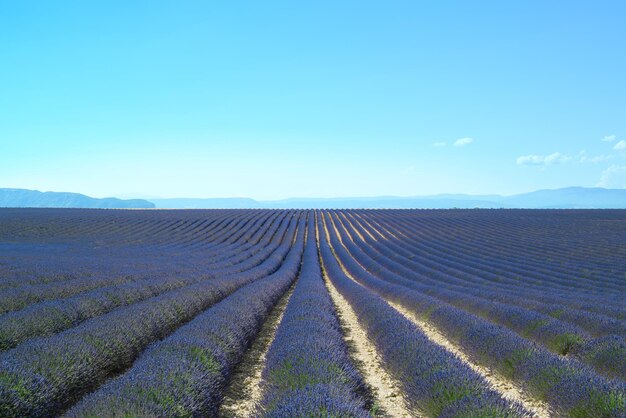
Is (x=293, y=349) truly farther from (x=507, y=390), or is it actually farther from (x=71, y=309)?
(x=71, y=309)

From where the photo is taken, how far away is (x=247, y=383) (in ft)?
18.2

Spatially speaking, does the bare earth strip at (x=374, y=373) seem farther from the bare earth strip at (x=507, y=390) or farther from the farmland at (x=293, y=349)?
the bare earth strip at (x=507, y=390)

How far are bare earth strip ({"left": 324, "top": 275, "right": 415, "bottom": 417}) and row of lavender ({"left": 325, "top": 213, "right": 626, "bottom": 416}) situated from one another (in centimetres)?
145

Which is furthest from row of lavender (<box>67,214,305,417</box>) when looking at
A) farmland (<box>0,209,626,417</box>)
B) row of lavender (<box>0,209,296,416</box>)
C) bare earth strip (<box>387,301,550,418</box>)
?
bare earth strip (<box>387,301,550,418</box>)

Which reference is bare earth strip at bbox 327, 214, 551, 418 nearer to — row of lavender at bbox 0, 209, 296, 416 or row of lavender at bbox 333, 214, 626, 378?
row of lavender at bbox 333, 214, 626, 378

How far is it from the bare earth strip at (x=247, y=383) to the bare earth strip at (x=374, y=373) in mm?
1331

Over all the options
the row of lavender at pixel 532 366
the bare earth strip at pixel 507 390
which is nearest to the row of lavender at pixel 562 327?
the row of lavender at pixel 532 366

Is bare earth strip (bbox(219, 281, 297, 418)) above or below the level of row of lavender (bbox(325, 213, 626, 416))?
below

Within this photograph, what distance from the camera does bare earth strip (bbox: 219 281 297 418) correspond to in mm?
4633

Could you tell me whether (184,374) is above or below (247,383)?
above

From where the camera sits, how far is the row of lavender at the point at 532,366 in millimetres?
Result: 3889

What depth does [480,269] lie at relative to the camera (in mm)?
18547

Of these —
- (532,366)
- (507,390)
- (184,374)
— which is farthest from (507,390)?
(184,374)

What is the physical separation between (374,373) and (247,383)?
67.3 inches
